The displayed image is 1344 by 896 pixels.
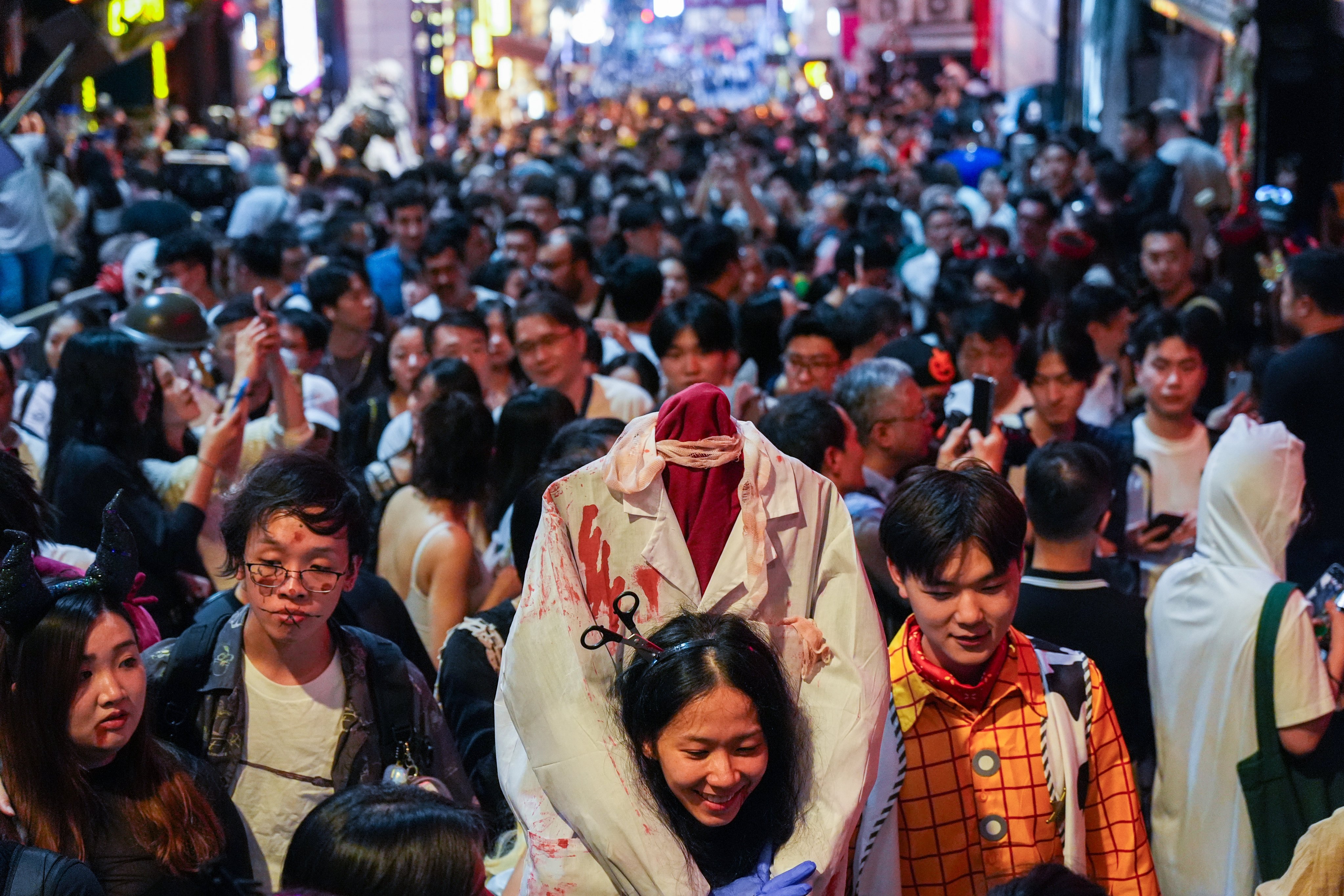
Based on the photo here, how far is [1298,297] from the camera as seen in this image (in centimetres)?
511

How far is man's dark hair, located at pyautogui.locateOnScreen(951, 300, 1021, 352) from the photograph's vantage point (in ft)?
17.5

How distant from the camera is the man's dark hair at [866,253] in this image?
7.55 metres

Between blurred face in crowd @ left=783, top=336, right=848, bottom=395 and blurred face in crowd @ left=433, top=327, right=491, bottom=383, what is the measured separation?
1.24 meters

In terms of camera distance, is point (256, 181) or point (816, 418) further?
point (256, 181)

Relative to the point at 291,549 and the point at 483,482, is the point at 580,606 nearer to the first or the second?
the point at 291,549

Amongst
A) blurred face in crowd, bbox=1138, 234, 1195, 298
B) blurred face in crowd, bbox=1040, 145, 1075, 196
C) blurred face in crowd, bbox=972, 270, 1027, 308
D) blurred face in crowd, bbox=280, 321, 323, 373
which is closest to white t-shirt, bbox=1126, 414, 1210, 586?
blurred face in crowd, bbox=972, 270, 1027, 308

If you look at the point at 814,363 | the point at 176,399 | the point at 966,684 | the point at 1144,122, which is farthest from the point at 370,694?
the point at 1144,122

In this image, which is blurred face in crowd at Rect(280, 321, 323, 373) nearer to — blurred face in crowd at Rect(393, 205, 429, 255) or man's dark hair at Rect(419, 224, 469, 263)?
man's dark hair at Rect(419, 224, 469, 263)

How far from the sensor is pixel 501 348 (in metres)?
5.77

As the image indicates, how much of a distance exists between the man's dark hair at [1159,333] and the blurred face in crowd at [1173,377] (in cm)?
3

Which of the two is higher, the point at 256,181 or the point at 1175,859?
the point at 256,181

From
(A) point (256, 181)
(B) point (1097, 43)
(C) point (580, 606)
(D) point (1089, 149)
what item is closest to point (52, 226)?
(A) point (256, 181)

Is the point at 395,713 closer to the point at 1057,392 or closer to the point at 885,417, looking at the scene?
the point at 885,417

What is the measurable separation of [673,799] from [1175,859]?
1.69m
